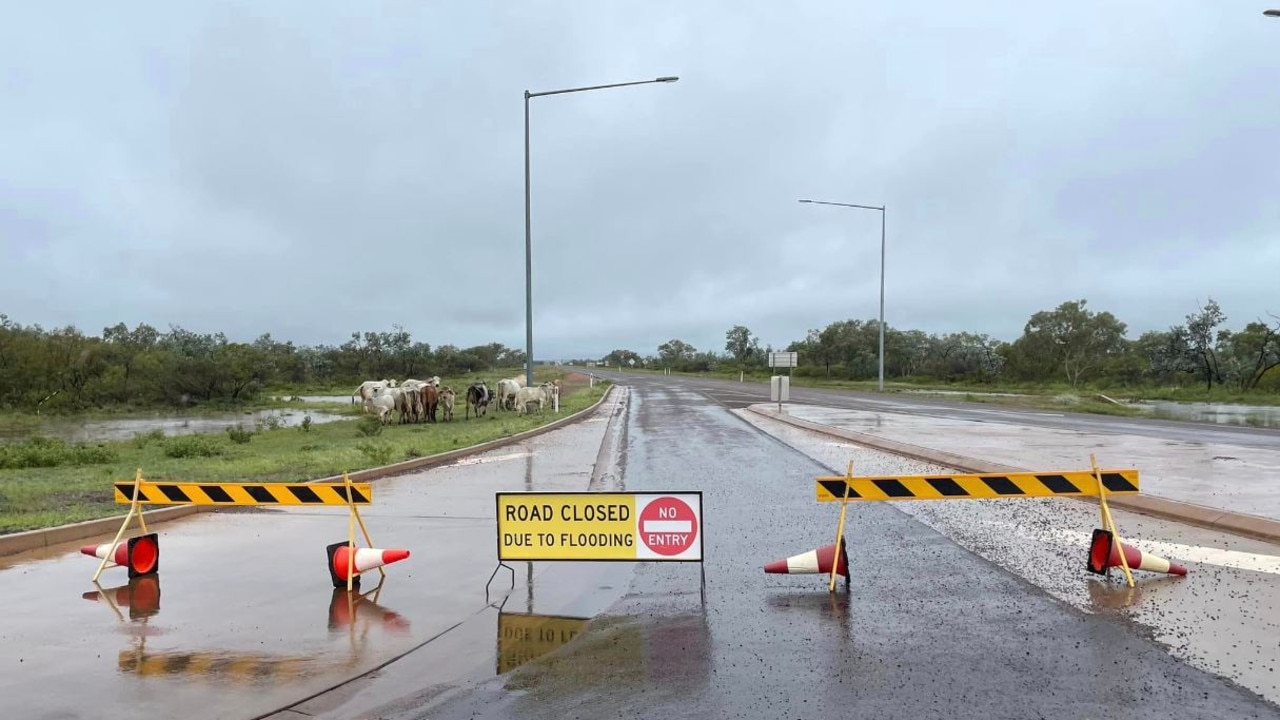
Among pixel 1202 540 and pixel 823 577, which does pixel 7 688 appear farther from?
pixel 1202 540

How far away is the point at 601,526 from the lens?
7074mm

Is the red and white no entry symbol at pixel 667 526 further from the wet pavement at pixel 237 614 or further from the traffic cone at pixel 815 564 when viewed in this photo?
the traffic cone at pixel 815 564

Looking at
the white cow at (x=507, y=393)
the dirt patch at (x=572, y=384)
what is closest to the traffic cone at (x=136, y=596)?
the white cow at (x=507, y=393)

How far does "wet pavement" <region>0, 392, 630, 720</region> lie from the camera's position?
4.83 metres

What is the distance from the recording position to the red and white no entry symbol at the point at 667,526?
698 centimetres

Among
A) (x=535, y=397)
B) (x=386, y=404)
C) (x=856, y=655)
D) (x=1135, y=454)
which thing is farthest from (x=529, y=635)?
(x=535, y=397)

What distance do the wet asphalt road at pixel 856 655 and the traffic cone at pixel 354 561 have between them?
2.25 meters

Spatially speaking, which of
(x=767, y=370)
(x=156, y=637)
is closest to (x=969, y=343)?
(x=767, y=370)

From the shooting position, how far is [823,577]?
7.14 meters

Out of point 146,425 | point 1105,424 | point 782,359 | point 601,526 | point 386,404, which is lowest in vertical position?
point 146,425

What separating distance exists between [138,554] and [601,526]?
4348 millimetres

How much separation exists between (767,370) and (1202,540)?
98632 mm

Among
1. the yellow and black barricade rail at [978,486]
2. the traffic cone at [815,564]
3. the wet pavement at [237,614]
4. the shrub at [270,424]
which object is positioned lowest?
the shrub at [270,424]

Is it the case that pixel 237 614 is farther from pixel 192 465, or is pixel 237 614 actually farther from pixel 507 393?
pixel 507 393
